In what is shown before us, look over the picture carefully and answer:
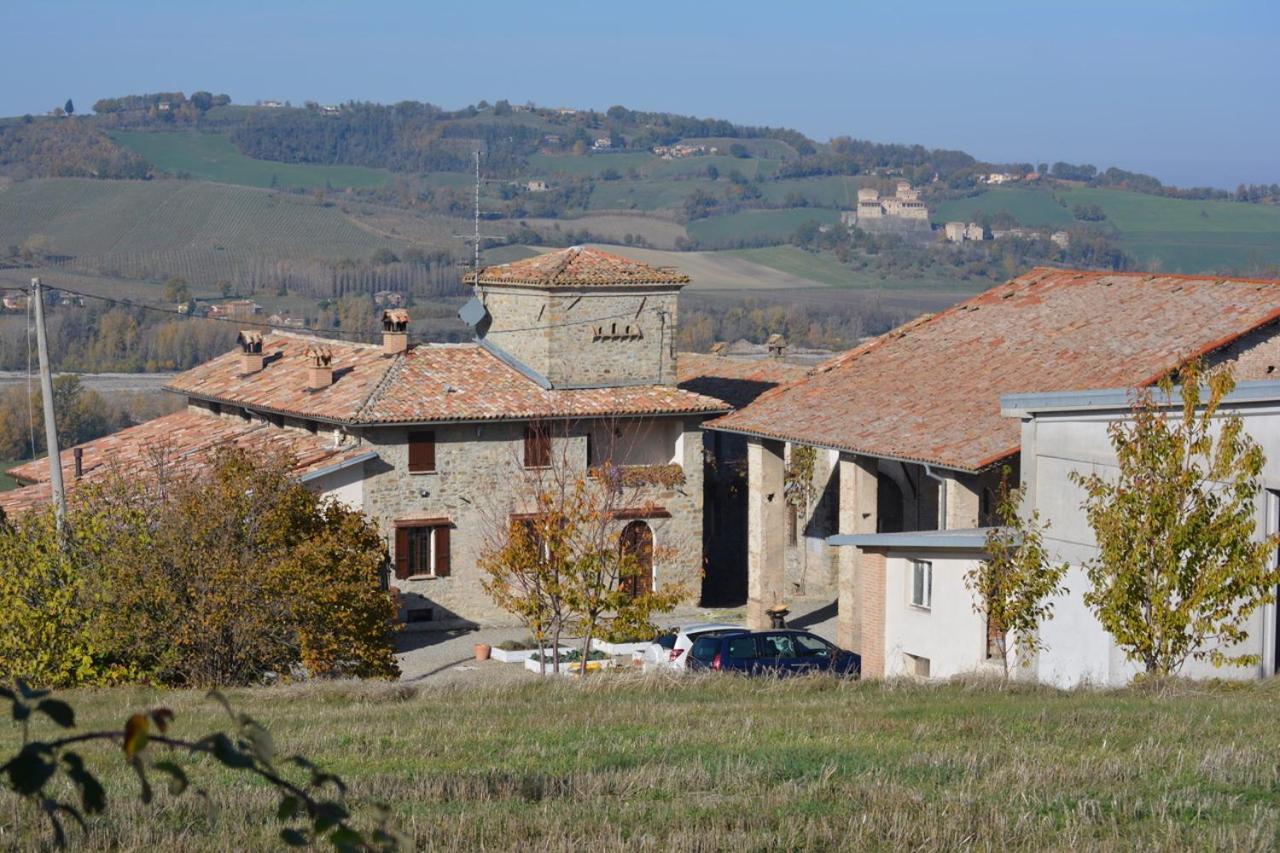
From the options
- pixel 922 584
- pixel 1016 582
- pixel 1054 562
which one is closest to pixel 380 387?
A: pixel 922 584

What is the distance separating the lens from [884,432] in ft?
89.4

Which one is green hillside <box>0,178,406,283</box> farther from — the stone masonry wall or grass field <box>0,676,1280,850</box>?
grass field <box>0,676,1280,850</box>

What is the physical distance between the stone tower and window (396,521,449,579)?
13.8 feet

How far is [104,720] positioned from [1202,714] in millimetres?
9849

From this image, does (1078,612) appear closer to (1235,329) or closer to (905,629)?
(905,629)

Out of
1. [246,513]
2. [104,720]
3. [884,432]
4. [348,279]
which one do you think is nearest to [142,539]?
[246,513]

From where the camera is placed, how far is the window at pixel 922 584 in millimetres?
22984

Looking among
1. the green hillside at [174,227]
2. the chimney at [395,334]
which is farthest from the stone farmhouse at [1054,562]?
the green hillside at [174,227]

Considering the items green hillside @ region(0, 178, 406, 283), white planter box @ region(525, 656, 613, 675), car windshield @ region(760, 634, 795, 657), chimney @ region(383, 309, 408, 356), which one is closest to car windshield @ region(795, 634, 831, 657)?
car windshield @ region(760, 634, 795, 657)

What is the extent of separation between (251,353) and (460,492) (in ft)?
31.5

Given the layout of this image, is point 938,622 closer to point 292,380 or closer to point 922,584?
point 922,584

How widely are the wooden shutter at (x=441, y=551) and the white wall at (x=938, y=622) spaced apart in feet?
40.9

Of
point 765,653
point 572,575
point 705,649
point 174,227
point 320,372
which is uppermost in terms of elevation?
point 174,227

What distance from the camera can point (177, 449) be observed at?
119ft
